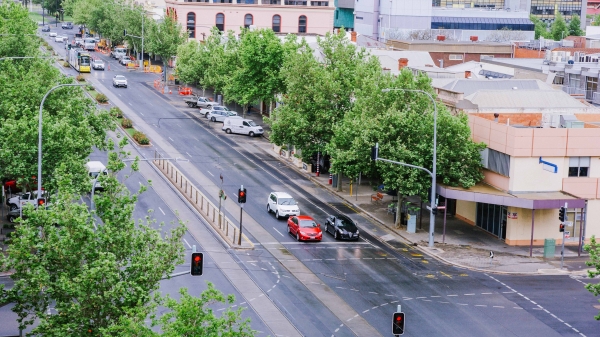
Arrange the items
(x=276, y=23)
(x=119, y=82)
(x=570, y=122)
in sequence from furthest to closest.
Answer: (x=276, y=23) → (x=119, y=82) → (x=570, y=122)

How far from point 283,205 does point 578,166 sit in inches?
813

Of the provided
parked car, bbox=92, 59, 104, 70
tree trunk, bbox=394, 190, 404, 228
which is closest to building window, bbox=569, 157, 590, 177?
tree trunk, bbox=394, 190, 404, 228

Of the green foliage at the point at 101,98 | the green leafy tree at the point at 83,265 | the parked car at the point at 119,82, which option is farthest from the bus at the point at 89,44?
the green leafy tree at the point at 83,265

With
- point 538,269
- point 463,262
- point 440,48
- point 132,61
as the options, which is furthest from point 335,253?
point 132,61

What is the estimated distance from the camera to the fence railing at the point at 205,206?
6316 cm

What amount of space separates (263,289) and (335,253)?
31.0ft

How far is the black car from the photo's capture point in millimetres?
63688

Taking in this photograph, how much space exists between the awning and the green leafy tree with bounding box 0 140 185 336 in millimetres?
33621

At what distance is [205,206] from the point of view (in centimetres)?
7119

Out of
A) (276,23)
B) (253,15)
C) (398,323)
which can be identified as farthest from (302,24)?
(398,323)

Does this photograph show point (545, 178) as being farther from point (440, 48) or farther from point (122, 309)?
point (440, 48)

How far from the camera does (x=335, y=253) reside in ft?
200

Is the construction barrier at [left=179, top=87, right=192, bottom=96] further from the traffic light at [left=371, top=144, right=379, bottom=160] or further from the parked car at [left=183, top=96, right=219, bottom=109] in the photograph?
the traffic light at [left=371, top=144, right=379, bottom=160]

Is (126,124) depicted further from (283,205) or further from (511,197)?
(511,197)
